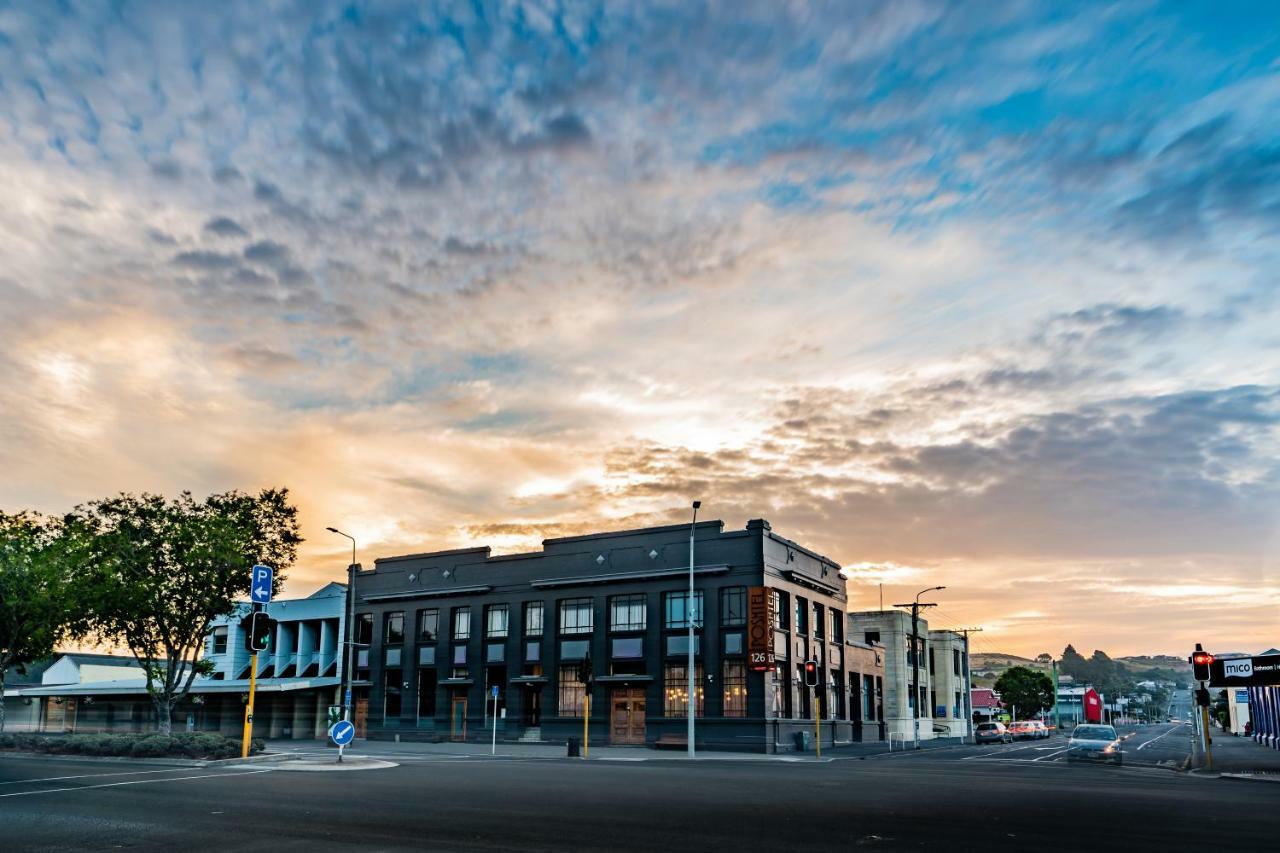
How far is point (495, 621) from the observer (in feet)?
217

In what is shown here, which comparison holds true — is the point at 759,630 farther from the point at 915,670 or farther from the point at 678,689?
the point at 915,670

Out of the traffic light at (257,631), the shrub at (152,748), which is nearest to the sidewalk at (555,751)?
the shrub at (152,748)

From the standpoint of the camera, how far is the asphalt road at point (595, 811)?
13.8 meters

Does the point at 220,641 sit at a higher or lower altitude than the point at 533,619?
lower

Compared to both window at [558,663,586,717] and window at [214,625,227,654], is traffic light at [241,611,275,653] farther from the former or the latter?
window at [214,625,227,654]

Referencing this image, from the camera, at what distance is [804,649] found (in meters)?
61.9

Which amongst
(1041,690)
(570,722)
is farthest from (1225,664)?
(1041,690)

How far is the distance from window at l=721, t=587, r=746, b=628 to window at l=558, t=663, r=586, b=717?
10.6 m

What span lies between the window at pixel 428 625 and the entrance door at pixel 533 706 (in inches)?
374

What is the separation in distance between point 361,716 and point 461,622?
1082cm

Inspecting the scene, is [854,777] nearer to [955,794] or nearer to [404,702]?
[955,794]

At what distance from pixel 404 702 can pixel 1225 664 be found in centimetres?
5063

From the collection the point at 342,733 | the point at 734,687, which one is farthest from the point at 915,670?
the point at 342,733

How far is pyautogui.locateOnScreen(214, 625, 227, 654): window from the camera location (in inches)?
3238
